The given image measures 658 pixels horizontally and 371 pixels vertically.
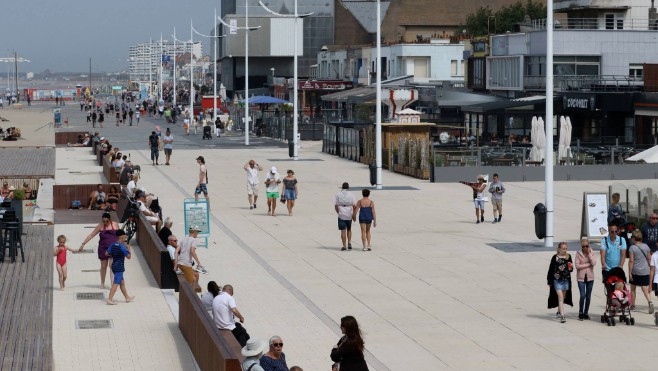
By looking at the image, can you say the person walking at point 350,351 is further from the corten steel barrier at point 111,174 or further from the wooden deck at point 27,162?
the wooden deck at point 27,162

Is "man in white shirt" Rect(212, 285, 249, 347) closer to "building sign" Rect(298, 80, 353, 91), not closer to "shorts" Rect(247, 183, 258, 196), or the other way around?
"shorts" Rect(247, 183, 258, 196)

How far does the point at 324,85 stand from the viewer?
10331 centimetres

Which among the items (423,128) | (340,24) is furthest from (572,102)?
(340,24)

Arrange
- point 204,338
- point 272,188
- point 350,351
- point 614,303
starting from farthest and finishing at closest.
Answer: point 272,188 → point 614,303 → point 204,338 → point 350,351

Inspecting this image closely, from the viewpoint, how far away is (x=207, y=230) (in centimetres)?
2633

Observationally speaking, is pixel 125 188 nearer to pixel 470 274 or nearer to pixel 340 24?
pixel 470 274

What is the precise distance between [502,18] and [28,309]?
83.5m

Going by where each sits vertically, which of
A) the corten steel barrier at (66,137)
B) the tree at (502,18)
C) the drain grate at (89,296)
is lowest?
the drain grate at (89,296)

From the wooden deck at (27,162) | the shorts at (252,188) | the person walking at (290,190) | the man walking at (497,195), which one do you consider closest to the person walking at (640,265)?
the man walking at (497,195)

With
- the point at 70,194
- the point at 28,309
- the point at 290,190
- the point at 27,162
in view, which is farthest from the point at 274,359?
the point at 27,162

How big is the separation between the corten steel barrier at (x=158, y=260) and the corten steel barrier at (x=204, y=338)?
9.03ft

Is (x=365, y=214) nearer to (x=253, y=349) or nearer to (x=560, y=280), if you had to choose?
(x=560, y=280)

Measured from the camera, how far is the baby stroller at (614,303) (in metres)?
18.5

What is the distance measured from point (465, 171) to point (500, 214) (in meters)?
11.7
